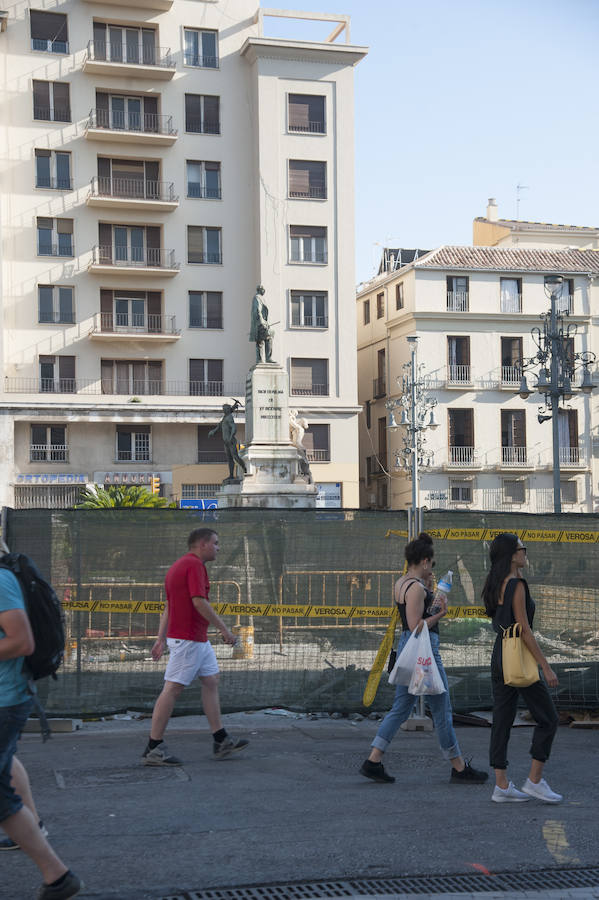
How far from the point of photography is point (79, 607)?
9742 mm

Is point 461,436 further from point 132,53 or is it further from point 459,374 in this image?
point 132,53

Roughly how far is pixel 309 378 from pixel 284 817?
42.7 meters

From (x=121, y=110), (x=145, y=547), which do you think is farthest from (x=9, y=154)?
(x=145, y=547)

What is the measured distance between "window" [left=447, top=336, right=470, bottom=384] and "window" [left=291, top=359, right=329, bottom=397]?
8.21 m

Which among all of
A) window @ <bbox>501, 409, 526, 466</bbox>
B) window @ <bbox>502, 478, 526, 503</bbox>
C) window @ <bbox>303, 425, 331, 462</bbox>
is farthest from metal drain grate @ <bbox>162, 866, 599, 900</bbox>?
window @ <bbox>501, 409, 526, 466</bbox>

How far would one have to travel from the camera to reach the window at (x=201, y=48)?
159 ft

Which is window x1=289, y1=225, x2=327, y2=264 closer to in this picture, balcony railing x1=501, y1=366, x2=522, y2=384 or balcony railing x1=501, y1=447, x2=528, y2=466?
balcony railing x1=501, y1=366, x2=522, y2=384

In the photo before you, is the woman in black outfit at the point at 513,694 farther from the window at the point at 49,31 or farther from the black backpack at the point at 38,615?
the window at the point at 49,31

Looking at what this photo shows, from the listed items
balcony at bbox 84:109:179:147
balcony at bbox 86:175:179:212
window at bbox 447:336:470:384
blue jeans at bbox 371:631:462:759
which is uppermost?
balcony at bbox 84:109:179:147

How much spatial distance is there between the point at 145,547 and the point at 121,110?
41.5 m

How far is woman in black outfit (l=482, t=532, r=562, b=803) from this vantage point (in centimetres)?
680

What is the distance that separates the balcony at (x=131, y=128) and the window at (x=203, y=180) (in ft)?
4.84

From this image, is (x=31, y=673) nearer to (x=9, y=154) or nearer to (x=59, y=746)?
(x=59, y=746)

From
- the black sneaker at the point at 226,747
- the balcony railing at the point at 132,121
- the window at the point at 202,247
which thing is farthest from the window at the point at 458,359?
the black sneaker at the point at 226,747
